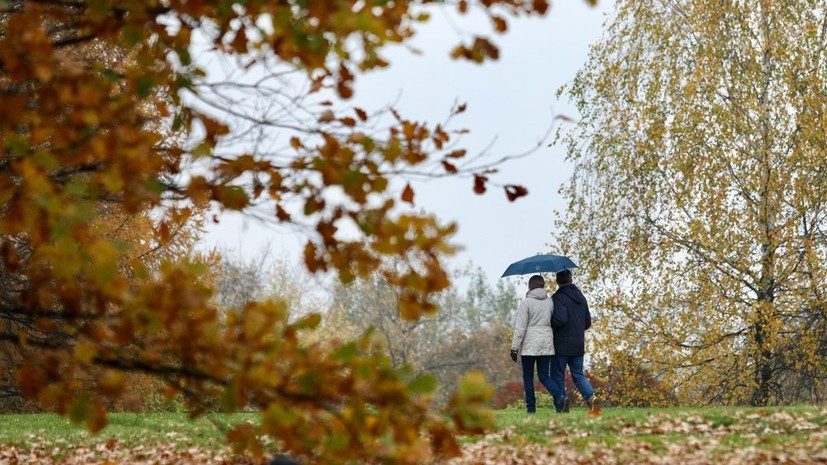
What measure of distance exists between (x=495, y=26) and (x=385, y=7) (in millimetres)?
690

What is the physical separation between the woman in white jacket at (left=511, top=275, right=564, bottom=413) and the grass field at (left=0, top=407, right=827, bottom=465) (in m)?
1.63

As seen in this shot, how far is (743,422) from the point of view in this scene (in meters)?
10.1

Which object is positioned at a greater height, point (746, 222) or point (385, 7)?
point (746, 222)

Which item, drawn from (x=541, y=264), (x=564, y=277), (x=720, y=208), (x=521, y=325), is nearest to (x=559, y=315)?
(x=521, y=325)

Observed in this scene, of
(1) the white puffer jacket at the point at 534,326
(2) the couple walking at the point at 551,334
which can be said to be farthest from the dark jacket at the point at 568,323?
(1) the white puffer jacket at the point at 534,326

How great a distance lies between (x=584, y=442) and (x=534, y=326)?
11.8 ft

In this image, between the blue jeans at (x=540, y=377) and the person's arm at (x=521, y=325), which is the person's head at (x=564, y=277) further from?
the blue jeans at (x=540, y=377)

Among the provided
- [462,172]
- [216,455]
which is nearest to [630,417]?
[216,455]

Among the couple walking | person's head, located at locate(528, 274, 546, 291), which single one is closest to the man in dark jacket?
the couple walking

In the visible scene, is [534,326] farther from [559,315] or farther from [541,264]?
[541,264]

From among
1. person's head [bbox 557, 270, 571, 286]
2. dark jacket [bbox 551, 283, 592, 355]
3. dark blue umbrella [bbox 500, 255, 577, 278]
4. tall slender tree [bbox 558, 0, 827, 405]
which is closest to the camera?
dark jacket [bbox 551, 283, 592, 355]

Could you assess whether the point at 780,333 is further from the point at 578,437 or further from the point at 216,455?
the point at 216,455

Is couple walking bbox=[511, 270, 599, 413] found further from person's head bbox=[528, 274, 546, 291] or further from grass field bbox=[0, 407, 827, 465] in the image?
grass field bbox=[0, 407, 827, 465]

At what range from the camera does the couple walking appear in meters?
12.7
